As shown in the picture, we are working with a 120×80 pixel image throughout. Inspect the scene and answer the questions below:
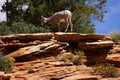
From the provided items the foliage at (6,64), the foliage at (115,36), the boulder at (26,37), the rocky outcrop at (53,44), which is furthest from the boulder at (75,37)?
the foliage at (6,64)

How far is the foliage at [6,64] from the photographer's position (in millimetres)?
21047

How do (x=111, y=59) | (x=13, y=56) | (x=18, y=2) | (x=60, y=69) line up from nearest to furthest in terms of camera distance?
(x=60, y=69)
(x=13, y=56)
(x=111, y=59)
(x=18, y=2)

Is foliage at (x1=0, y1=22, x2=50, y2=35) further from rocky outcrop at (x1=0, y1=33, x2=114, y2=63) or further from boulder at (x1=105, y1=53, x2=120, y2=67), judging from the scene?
boulder at (x1=105, y1=53, x2=120, y2=67)

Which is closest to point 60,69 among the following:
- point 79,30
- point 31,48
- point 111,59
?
point 31,48

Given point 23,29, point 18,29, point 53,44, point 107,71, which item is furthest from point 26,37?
point 107,71

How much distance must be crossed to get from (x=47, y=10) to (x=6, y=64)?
1252 cm

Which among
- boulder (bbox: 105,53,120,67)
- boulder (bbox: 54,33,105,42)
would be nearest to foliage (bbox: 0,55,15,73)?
boulder (bbox: 54,33,105,42)

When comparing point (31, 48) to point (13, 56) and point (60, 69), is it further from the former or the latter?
point (60, 69)

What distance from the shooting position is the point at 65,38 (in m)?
24.1

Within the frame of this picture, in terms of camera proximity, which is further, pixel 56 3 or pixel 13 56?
pixel 56 3

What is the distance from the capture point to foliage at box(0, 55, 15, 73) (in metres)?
21.0

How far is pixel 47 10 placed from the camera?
108ft

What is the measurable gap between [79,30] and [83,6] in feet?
10.8

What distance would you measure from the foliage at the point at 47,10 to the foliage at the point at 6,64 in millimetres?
10902
